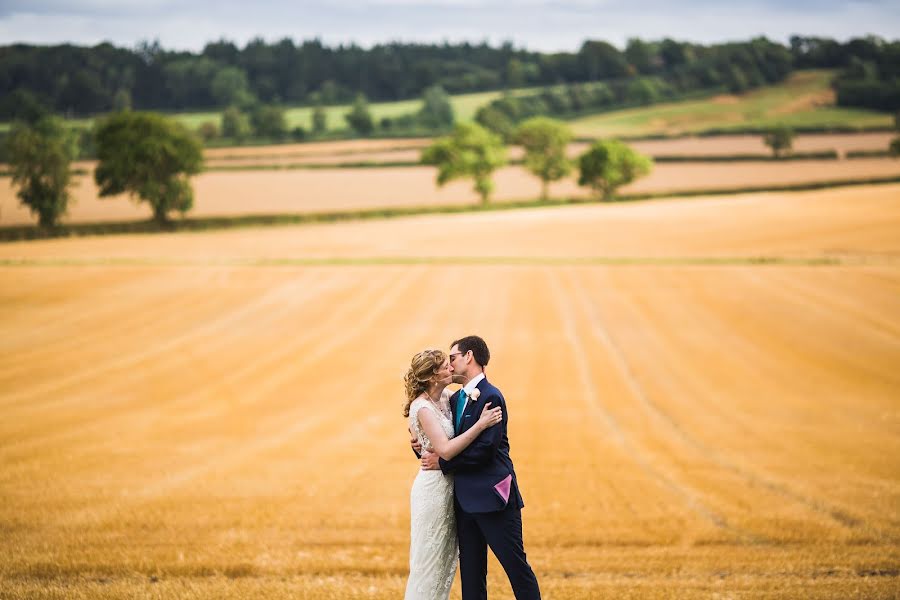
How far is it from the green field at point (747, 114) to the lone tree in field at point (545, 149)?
20725 millimetres

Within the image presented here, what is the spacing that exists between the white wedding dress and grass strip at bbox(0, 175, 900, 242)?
2679 inches

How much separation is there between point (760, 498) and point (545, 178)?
3449 inches

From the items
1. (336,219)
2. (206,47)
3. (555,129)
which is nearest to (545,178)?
(555,129)

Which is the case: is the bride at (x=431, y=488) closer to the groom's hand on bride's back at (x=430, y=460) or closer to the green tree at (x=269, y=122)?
the groom's hand on bride's back at (x=430, y=460)

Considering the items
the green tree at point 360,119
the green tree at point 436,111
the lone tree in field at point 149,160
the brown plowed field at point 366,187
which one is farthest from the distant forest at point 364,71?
the lone tree in field at point 149,160

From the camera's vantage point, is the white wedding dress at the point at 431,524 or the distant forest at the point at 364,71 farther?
the distant forest at the point at 364,71

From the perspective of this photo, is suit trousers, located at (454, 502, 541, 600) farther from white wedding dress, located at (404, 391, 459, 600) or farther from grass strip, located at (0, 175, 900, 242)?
grass strip, located at (0, 175, 900, 242)

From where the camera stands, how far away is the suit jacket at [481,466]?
6656mm

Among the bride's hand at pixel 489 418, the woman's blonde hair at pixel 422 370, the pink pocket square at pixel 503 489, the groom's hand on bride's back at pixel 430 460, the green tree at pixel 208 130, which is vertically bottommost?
the pink pocket square at pixel 503 489

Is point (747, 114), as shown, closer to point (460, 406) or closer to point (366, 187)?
point (366, 187)

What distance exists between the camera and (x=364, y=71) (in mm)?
167375

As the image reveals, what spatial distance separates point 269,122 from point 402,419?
350 ft

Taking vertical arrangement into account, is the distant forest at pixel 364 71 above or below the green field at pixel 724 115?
above

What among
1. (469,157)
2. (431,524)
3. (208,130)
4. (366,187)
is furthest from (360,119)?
(431,524)
